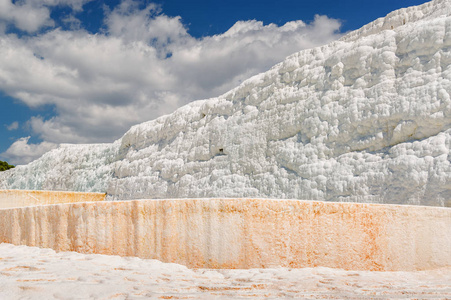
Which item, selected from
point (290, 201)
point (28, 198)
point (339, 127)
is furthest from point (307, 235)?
point (28, 198)

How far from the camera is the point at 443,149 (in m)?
5.94

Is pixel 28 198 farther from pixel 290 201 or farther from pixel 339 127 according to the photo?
pixel 290 201

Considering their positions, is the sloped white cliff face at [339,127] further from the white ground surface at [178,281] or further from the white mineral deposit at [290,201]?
the white ground surface at [178,281]

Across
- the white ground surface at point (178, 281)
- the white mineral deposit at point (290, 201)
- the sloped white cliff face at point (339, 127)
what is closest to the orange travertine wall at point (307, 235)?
the white mineral deposit at point (290, 201)

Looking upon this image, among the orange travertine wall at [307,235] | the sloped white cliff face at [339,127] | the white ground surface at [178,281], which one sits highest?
the sloped white cliff face at [339,127]

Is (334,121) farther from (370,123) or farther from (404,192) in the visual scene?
(404,192)

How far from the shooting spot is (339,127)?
749 cm

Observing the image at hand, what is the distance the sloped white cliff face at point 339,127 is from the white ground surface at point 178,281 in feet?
9.24

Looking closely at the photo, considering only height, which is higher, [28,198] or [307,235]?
[28,198]

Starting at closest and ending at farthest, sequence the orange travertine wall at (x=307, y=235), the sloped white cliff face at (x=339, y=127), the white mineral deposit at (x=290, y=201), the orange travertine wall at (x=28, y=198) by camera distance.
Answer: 1. the white mineral deposit at (x=290, y=201)
2. the orange travertine wall at (x=307, y=235)
3. the sloped white cliff face at (x=339, y=127)
4. the orange travertine wall at (x=28, y=198)

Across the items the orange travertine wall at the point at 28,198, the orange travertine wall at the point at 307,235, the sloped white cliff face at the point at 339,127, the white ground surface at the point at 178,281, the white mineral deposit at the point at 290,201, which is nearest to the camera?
the white ground surface at the point at 178,281

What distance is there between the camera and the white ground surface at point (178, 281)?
2.78 m

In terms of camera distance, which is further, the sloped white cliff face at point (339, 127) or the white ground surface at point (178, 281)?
the sloped white cliff face at point (339, 127)

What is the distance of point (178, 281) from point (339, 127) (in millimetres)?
5262
